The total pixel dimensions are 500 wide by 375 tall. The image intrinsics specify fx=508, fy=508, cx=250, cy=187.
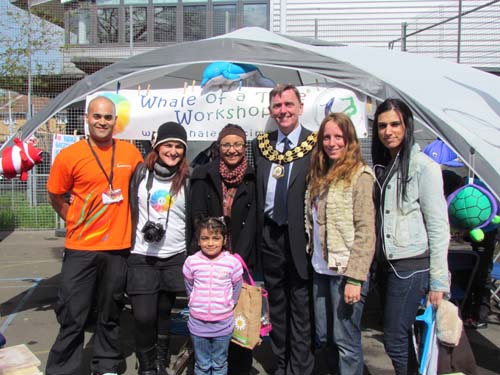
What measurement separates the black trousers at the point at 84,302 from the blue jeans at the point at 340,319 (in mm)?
1508

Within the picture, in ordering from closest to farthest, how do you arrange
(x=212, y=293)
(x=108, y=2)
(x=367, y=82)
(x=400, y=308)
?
1. (x=400, y=308)
2. (x=212, y=293)
3. (x=367, y=82)
4. (x=108, y=2)

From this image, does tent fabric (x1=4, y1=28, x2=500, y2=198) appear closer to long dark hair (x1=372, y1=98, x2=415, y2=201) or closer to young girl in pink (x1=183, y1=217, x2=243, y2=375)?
long dark hair (x1=372, y1=98, x2=415, y2=201)

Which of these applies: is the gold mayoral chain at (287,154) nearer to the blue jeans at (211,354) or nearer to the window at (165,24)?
the blue jeans at (211,354)

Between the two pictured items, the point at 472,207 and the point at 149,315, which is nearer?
the point at 149,315

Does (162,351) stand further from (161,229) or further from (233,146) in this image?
(233,146)

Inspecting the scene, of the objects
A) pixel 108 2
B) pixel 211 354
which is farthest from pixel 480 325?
pixel 108 2

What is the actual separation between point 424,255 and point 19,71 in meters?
11.6

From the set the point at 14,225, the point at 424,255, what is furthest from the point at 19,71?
the point at 424,255

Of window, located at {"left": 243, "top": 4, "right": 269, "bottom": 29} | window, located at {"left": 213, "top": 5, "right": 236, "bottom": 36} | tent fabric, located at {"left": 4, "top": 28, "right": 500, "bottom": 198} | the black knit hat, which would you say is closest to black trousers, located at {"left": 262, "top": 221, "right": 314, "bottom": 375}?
the black knit hat

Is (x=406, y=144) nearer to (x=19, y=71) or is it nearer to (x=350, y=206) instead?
(x=350, y=206)

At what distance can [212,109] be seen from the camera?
16.3 feet

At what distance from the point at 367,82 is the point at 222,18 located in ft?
35.6

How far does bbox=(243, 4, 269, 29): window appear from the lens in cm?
1459

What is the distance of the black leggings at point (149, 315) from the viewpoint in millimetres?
3777
